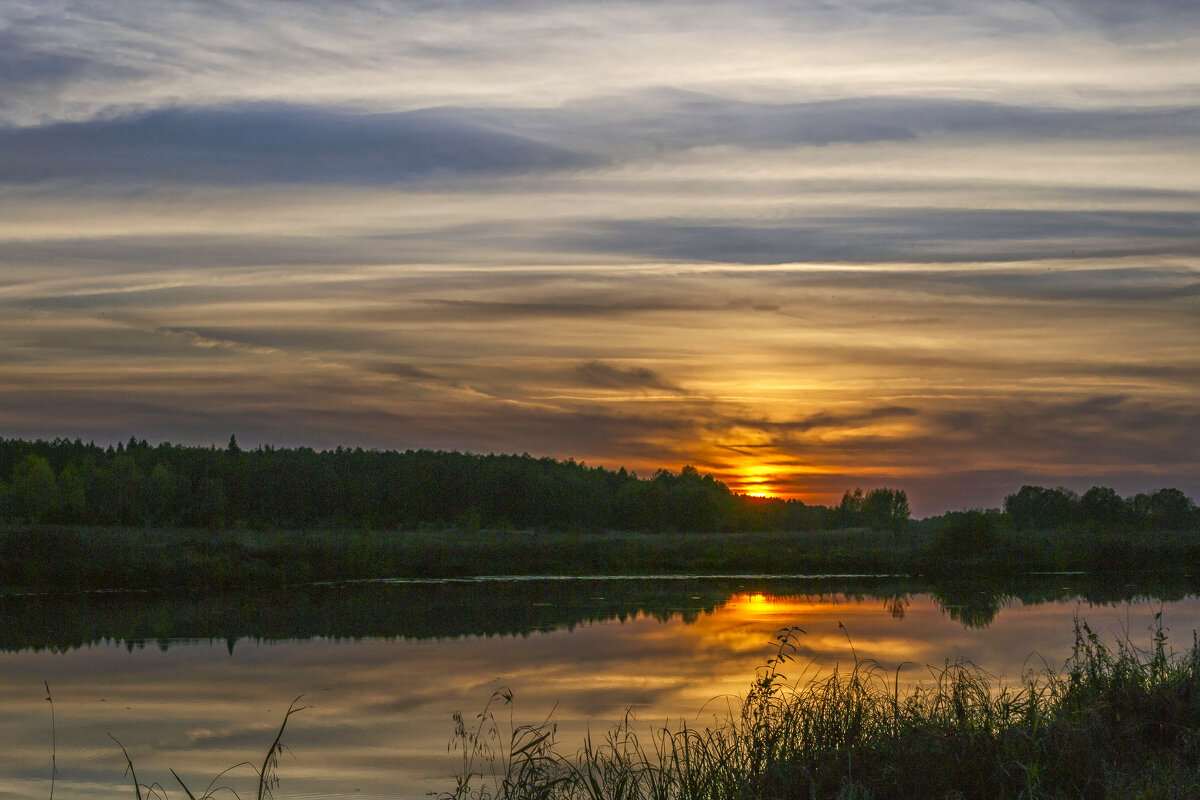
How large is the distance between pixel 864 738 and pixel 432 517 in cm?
7129

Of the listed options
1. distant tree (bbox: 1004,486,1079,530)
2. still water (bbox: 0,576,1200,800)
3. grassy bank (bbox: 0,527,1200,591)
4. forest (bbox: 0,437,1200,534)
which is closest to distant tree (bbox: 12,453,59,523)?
forest (bbox: 0,437,1200,534)

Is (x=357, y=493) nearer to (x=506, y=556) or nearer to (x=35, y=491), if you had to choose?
(x=35, y=491)

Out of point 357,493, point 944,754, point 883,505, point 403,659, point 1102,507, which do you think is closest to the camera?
point 944,754

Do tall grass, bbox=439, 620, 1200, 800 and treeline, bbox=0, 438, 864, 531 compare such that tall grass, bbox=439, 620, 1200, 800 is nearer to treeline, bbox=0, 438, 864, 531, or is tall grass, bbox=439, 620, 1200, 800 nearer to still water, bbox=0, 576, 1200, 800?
still water, bbox=0, 576, 1200, 800

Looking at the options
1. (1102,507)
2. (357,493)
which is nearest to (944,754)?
(1102,507)

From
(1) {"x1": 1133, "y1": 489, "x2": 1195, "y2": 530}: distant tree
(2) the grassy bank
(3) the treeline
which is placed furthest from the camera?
(3) the treeline

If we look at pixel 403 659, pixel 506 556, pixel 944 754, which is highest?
pixel 944 754

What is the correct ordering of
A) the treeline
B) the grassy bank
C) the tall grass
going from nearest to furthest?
the tall grass → the grassy bank → the treeline

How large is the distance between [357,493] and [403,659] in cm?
5987

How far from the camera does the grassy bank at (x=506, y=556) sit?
30172 millimetres

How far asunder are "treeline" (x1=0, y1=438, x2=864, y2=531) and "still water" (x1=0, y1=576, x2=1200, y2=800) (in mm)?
38690

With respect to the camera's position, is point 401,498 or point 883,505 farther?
point 883,505

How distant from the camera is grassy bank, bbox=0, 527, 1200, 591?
3017 centimetres

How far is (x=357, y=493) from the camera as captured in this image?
254ft
